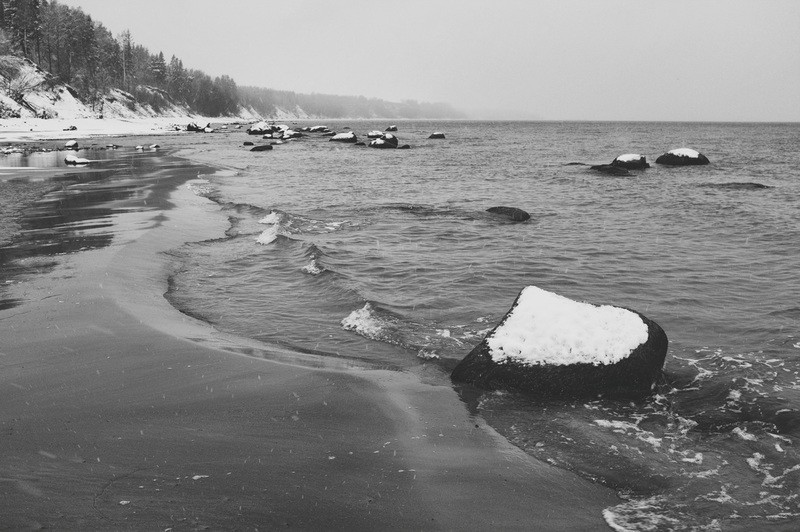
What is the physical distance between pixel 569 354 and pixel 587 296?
147 inches

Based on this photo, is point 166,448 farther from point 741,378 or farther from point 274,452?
point 741,378

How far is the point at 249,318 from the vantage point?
Result: 8.19m

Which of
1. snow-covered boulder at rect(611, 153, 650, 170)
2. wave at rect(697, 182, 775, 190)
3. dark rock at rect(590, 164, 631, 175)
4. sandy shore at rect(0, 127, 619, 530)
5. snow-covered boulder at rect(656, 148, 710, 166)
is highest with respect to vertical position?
snow-covered boulder at rect(656, 148, 710, 166)

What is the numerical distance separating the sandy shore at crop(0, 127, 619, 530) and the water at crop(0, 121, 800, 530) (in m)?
0.52

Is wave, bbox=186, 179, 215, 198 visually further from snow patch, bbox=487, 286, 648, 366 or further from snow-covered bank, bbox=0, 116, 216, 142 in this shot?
snow-covered bank, bbox=0, 116, 216, 142

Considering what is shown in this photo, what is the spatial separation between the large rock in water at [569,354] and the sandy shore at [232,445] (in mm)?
680

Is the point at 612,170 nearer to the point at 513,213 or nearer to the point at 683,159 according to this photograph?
the point at 683,159

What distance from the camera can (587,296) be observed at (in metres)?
9.34

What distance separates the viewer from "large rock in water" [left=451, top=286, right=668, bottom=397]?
5.80 metres

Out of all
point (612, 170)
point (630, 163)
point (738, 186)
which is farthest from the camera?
point (630, 163)

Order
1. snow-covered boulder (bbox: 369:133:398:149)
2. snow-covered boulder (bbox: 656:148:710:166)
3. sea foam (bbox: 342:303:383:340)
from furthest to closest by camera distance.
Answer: snow-covered boulder (bbox: 369:133:398:149) → snow-covered boulder (bbox: 656:148:710:166) → sea foam (bbox: 342:303:383:340)

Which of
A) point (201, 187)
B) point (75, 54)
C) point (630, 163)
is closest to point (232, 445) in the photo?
point (201, 187)

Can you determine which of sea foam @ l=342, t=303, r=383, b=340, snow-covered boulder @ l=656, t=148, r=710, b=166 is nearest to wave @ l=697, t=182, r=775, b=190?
snow-covered boulder @ l=656, t=148, r=710, b=166

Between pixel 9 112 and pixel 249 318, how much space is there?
7840 cm
